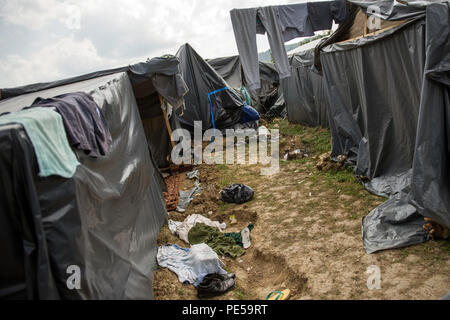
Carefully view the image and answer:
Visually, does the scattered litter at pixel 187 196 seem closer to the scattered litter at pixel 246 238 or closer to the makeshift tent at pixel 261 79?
the scattered litter at pixel 246 238

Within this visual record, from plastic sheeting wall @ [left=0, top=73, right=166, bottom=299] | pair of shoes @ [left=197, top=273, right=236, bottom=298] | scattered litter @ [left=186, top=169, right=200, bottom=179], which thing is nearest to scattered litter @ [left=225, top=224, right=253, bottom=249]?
pair of shoes @ [left=197, top=273, right=236, bottom=298]

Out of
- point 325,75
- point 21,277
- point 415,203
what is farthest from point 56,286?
point 325,75

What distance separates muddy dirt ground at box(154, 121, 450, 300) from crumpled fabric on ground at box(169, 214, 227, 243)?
128 mm

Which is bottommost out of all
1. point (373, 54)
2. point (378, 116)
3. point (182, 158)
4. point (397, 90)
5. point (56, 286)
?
point (182, 158)

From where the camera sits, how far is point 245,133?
11.1 metres

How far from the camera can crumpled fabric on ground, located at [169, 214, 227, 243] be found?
491cm

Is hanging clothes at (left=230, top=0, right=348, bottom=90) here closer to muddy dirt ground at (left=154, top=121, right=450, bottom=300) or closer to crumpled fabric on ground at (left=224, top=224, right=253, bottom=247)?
muddy dirt ground at (left=154, top=121, right=450, bottom=300)

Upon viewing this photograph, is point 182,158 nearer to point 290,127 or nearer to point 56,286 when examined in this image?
point 290,127

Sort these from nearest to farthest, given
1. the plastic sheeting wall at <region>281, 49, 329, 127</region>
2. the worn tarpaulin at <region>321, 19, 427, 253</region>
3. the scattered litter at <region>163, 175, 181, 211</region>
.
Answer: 1. the worn tarpaulin at <region>321, 19, 427, 253</region>
2. the scattered litter at <region>163, 175, 181, 211</region>
3. the plastic sheeting wall at <region>281, 49, 329, 127</region>

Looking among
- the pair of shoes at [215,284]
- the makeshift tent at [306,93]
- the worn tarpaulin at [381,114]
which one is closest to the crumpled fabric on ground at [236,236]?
the pair of shoes at [215,284]

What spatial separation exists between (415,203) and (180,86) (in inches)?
176

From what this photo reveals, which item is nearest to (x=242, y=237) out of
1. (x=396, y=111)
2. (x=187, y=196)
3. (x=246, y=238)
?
(x=246, y=238)

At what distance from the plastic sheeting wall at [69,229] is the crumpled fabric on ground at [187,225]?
4.28 ft

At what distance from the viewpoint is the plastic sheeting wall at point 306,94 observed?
33.7 ft
